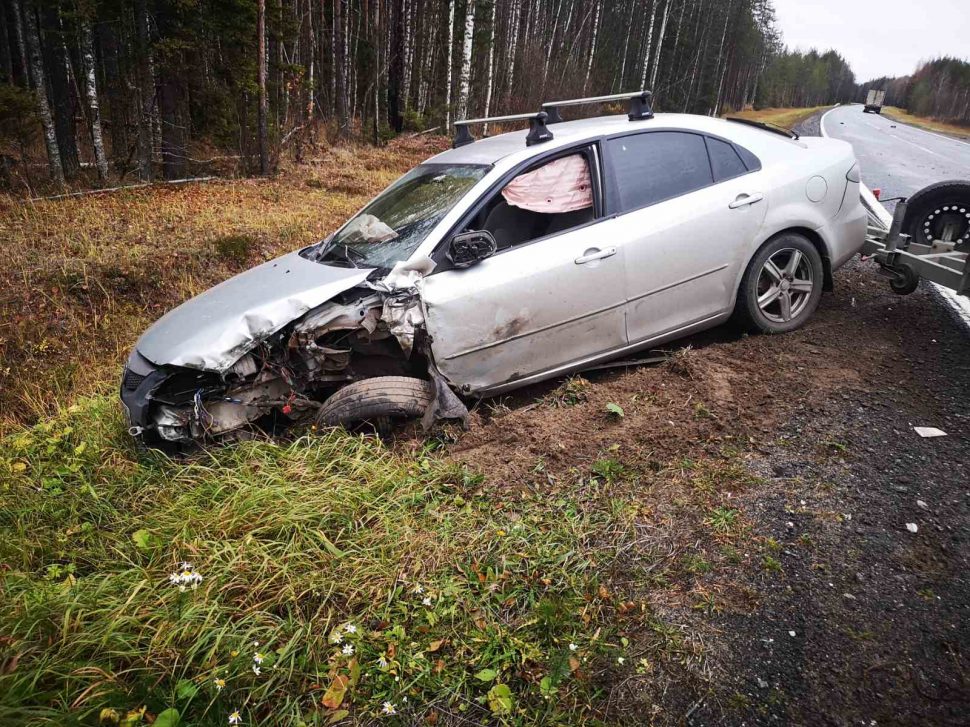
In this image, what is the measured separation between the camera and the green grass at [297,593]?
2150 mm

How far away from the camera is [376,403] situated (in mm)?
3605

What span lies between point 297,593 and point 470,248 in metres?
2.06

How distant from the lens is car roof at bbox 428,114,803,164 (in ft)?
13.6

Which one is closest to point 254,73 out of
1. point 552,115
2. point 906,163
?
point 552,115

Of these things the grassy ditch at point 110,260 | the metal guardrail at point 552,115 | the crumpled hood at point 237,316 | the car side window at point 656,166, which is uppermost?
the metal guardrail at point 552,115

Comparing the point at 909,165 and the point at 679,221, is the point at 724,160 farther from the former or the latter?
the point at 909,165

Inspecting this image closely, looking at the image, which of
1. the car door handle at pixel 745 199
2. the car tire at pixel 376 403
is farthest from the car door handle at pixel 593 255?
the car tire at pixel 376 403

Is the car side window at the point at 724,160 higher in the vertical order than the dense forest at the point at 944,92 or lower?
lower

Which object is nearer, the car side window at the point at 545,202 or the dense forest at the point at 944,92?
the car side window at the point at 545,202

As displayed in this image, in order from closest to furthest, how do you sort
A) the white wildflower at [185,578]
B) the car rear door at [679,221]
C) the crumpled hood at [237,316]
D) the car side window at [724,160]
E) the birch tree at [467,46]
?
the white wildflower at [185,578] → the crumpled hood at [237,316] → the car rear door at [679,221] → the car side window at [724,160] → the birch tree at [467,46]

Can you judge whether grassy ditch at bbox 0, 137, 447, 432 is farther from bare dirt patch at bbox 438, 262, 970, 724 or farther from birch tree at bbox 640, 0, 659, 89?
birch tree at bbox 640, 0, 659, 89

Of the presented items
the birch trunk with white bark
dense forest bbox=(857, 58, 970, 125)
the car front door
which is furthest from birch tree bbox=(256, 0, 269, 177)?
dense forest bbox=(857, 58, 970, 125)

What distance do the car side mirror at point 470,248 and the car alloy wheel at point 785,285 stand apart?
2024 millimetres

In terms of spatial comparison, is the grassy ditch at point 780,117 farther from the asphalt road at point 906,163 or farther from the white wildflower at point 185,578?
the white wildflower at point 185,578
